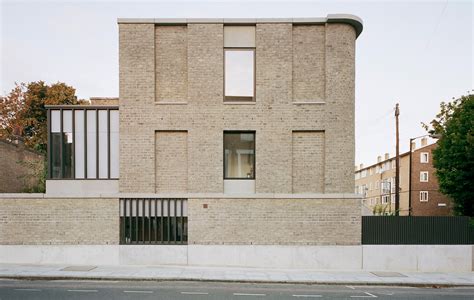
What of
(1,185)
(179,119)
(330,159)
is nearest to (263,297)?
(330,159)

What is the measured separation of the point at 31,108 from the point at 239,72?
92.7ft

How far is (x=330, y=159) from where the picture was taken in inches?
598

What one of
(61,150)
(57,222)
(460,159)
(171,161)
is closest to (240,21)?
(171,161)

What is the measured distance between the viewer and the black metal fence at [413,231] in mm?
15148

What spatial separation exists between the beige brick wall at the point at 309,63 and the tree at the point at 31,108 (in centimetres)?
2654

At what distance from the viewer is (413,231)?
1519cm

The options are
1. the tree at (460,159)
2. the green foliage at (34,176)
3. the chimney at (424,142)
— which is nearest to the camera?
the tree at (460,159)

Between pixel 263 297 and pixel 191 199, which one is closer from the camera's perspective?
pixel 263 297

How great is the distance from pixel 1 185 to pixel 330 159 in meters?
23.0

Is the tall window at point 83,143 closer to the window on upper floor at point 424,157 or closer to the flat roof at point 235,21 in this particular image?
the flat roof at point 235,21

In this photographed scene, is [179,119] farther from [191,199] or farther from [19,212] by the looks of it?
[19,212]

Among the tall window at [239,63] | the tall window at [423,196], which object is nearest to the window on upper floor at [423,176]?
the tall window at [423,196]

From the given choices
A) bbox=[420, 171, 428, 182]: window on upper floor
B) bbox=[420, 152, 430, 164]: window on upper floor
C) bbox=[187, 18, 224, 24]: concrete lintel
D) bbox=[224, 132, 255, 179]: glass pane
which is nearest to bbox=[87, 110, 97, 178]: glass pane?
bbox=[224, 132, 255, 179]: glass pane

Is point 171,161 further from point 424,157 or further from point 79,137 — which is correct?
point 424,157
